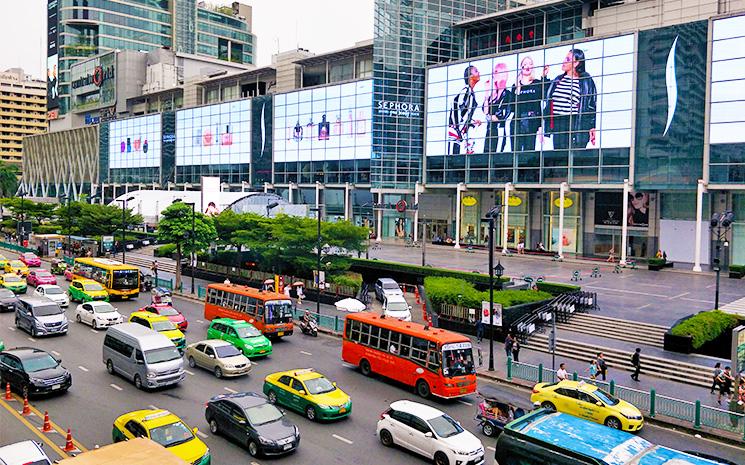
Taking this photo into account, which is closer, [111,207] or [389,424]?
[389,424]

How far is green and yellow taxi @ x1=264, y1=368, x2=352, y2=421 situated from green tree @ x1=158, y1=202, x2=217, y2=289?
31041 mm

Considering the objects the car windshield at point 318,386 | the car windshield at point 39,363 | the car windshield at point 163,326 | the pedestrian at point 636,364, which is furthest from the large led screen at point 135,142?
the pedestrian at point 636,364

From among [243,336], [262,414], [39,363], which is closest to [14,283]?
[243,336]

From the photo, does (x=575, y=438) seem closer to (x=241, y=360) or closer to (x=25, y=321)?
(x=241, y=360)

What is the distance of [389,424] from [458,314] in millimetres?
18769

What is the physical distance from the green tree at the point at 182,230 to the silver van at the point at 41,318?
17.4m

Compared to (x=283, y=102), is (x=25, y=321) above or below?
below

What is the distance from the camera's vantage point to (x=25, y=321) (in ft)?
112

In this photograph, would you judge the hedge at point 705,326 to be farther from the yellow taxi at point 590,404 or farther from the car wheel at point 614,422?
the car wheel at point 614,422

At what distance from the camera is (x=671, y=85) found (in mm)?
59750

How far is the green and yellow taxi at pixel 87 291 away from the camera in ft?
141

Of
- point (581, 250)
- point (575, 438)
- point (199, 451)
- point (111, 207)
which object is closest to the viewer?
point (575, 438)

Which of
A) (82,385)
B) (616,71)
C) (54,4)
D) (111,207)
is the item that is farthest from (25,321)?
(54,4)

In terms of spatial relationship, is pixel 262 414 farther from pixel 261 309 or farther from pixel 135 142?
pixel 135 142
